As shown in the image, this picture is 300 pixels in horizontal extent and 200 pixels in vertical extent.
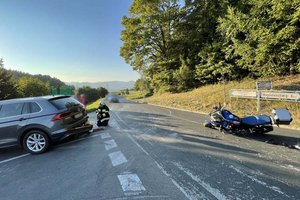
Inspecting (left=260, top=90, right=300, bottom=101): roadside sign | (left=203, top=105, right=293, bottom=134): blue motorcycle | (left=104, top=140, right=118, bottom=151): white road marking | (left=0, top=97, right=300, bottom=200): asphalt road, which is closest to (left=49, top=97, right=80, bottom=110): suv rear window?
(left=0, top=97, right=300, bottom=200): asphalt road

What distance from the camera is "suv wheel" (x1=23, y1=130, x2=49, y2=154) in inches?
286

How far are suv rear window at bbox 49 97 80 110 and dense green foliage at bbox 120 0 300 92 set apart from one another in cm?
1594

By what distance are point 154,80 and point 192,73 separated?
8.85 metres

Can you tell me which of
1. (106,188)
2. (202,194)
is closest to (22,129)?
(106,188)

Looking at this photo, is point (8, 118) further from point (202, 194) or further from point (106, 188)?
point (202, 194)

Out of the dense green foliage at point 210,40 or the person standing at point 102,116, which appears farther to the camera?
the dense green foliage at point 210,40

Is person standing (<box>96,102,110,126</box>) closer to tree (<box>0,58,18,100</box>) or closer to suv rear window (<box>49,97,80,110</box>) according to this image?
suv rear window (<box>49,97,80,110</box>)

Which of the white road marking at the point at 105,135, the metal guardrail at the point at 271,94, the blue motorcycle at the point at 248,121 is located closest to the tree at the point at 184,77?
the metal guardrail at the point at 271,94

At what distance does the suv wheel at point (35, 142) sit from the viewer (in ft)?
23.8

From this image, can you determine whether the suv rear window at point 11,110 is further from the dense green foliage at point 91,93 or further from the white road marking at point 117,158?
the dense green foliage at point 91,93

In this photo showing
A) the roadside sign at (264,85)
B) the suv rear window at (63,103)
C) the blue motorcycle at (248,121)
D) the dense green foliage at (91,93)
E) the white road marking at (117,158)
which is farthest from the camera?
the dense green foliage at (91,93)

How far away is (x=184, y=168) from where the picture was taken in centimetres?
513

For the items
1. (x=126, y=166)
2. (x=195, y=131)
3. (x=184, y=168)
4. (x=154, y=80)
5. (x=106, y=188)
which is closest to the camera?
(x=106, y=188)

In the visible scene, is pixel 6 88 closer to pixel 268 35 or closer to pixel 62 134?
pixel 62 134
